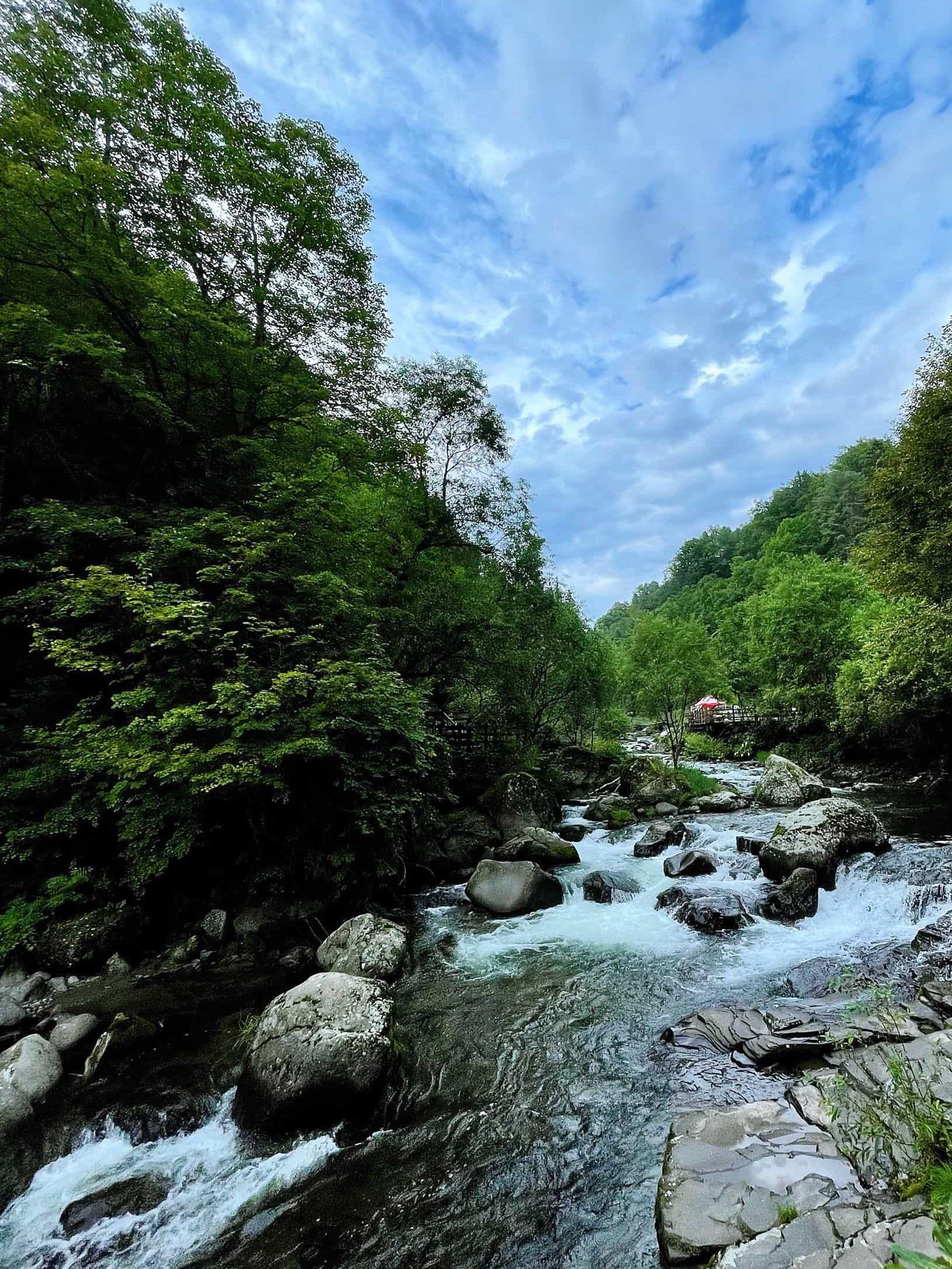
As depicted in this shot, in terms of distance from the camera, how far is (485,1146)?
14.5ft

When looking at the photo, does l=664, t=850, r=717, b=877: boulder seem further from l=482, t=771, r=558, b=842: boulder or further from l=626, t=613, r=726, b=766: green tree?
l=626, t=613, r=726, b=766: green tree

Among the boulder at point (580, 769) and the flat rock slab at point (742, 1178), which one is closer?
the flat rock slab at point (742, 1178)

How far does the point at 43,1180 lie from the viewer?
13.6 ft

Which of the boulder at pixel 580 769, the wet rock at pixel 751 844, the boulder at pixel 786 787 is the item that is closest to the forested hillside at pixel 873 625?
the boulder at pixel 786 787

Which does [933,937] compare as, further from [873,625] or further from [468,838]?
[873,625]

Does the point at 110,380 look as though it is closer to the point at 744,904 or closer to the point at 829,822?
the point at 744,904

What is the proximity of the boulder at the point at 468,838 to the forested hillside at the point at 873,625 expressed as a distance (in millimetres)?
12799

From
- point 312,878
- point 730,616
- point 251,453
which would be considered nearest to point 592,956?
point 312,878

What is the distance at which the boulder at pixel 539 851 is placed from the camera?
1253 cm

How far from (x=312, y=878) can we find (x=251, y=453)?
831 cm

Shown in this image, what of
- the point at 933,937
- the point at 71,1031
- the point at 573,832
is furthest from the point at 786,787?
the point at 71,1031

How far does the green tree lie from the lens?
2514 cm

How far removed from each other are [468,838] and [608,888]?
3.86m

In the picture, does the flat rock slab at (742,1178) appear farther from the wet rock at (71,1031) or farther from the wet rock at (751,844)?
the wet rock at (751,844)
